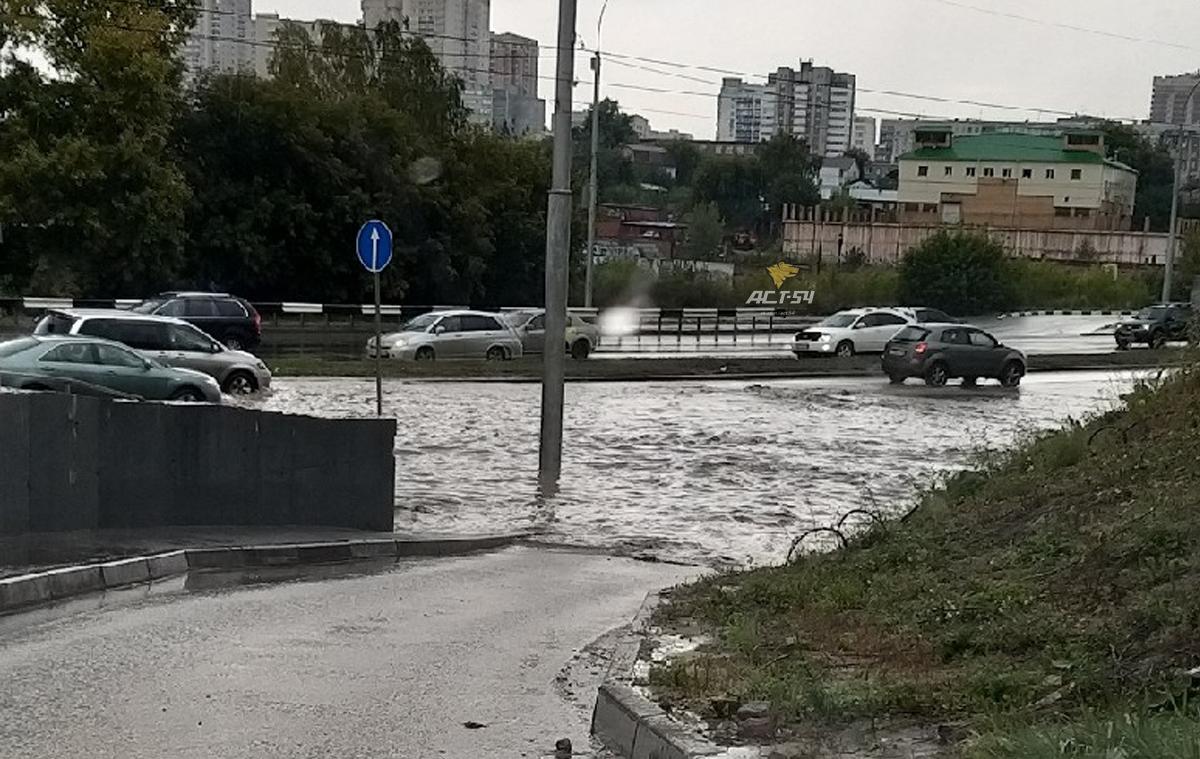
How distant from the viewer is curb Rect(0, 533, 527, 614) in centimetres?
1043

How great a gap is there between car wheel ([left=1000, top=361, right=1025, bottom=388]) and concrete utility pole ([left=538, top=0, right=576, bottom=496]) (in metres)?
23.6

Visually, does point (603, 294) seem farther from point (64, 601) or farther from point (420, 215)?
point (64, 601)

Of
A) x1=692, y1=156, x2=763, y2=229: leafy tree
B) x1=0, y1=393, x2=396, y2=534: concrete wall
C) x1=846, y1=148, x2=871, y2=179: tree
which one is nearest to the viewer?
x1=0, y1=393, x2=396, y2=534: concrete wall

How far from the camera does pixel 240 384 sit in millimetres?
29938

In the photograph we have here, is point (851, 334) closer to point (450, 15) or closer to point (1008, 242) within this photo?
point (1008, 242)

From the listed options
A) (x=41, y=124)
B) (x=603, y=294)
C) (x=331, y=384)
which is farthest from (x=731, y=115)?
(x=331, y=384)

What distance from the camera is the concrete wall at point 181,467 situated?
12414mm

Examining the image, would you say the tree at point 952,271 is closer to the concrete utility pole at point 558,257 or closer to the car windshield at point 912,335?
the car windshield at point 912,335

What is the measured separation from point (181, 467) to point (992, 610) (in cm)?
857

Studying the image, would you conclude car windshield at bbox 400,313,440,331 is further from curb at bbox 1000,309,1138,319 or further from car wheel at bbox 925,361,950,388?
curb at bbox 1000,309,1138,319

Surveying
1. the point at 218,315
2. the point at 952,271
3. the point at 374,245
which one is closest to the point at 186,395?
the point at 374,245

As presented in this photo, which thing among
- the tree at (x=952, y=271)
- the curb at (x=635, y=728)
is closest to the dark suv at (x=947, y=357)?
the curb at (x=635, y=728)

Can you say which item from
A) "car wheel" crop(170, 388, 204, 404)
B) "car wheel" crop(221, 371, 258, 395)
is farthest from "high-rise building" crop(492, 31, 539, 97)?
"car wheel" crop(170, 388, 204, 404)

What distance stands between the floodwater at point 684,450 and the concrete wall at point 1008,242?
51.5 metres
